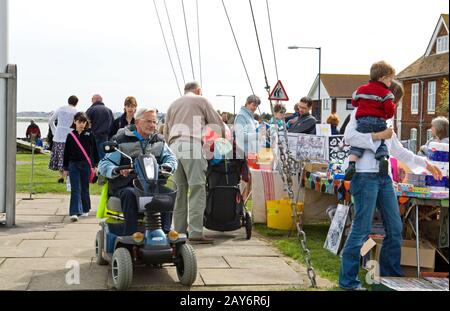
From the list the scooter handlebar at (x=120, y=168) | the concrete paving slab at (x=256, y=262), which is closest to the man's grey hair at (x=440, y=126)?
the concrete paving slab at (x=256, y=262)

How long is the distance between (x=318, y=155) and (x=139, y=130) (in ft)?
12.0

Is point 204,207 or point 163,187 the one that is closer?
point 163,187

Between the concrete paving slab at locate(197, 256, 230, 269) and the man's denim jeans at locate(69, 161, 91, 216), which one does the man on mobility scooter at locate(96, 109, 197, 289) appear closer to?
the concrete paving slab at locate(197, 256, 230, 269)

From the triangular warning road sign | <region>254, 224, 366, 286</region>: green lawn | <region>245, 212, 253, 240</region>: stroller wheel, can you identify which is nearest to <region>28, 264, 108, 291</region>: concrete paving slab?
<region>254, 224, 366, 286</region>: green lawn

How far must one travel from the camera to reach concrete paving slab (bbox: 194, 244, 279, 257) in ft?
23.0

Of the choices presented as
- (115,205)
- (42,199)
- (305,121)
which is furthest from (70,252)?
(42,199)

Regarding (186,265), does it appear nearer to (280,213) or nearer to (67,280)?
(67,280)

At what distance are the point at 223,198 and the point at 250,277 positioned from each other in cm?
201

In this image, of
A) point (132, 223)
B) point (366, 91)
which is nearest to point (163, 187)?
point (132, 223)

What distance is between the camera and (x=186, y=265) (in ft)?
18.0

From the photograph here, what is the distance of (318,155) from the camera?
362 inches

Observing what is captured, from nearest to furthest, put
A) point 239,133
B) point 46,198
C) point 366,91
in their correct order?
point 366,91 < point 239,133 < point 46,198

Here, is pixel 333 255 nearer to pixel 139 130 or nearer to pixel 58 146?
pixel 139 130

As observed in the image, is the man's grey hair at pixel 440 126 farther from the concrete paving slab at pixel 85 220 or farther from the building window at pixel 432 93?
the concrete paving slab at pixel 85 220
